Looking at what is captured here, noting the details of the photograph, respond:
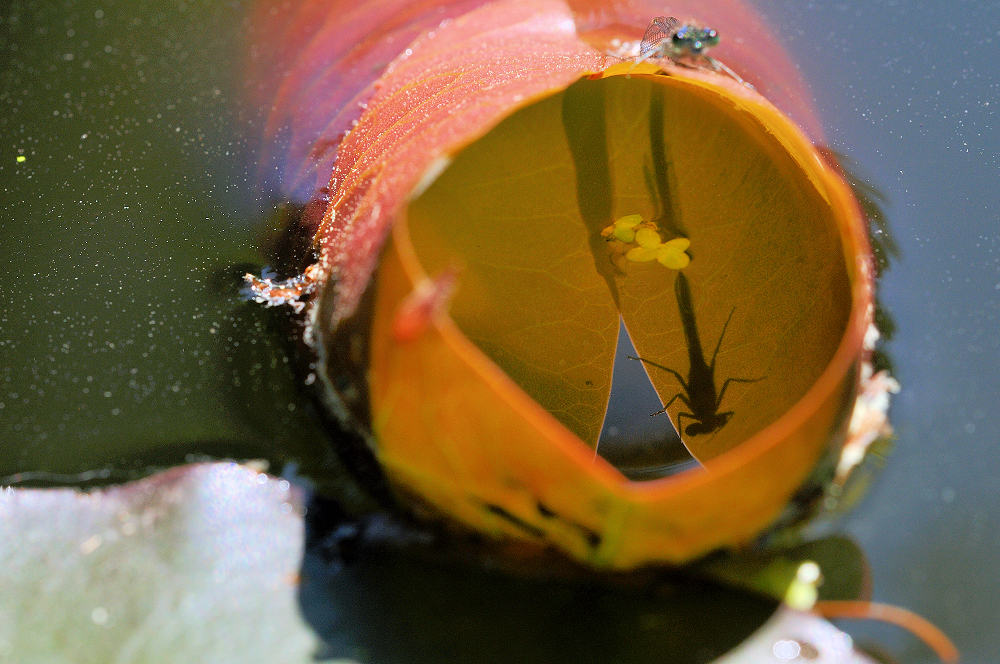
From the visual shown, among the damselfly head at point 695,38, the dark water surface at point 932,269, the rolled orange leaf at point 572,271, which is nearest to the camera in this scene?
the rolled orange leaf at point 572,271

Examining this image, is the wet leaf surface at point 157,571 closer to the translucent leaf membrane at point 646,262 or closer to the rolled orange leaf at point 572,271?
the rolled orange leaf at point 572,271

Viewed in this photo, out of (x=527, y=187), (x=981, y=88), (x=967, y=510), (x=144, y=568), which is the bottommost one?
(x=144, y=568)

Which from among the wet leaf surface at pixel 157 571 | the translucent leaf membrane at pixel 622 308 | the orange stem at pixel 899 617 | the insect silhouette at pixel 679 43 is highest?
the insect silhouette at pixel 679 43

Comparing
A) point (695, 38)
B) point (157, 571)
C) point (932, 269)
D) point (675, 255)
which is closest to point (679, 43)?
point (695, 38)

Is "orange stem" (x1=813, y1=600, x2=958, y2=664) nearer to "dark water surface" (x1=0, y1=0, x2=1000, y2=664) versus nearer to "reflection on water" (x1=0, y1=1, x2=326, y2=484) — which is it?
"dark water surface" (x1=0, y1=0, x2=1000, y2=664)

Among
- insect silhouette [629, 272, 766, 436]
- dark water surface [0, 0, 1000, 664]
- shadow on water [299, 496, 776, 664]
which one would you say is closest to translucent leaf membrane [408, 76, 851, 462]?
insect silhouette [629, 272, 766, 436]

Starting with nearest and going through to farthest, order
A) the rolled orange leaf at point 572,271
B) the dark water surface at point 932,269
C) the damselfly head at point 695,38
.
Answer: the rolled orange leaf at point 572,271
the dark water surface at point 932,269
the damselfly head at point 695,38

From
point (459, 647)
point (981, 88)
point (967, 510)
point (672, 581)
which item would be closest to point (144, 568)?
point (459, 647)

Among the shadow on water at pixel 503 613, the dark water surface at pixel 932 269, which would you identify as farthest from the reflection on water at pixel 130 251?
the dark water surface at pixel 932 269

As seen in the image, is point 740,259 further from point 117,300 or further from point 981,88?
point 117,300
